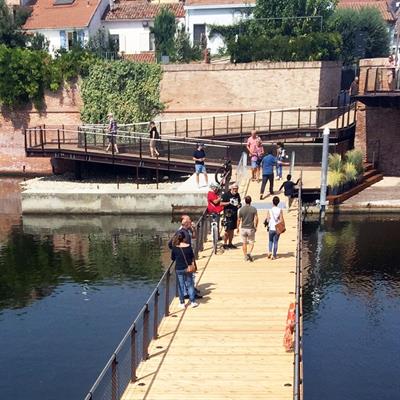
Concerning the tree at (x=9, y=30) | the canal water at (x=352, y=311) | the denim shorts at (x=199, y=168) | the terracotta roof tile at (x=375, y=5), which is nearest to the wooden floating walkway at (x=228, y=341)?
the canal water at (x=352, y=311)

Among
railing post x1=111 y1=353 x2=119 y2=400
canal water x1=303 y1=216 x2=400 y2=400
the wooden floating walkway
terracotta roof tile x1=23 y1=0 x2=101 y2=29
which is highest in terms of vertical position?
terracotta roof tile x1=23 y1=0 x2=101 y2=29

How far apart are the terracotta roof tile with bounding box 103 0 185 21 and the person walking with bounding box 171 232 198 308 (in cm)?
3777

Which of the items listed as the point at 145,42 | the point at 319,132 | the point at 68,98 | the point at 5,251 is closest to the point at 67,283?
the point at 5,251

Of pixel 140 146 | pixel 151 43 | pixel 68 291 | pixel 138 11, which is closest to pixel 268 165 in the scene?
pixel 68 291

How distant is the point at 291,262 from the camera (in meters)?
17.5

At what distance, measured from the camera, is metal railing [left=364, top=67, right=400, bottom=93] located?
30609mm

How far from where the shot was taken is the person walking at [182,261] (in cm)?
1380

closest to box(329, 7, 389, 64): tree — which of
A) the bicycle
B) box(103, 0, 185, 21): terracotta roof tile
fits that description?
box(103, 0, 185, 21): terracotta roof tile

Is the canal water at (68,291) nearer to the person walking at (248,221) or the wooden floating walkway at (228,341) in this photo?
the wooden floating walkway at (228,341)

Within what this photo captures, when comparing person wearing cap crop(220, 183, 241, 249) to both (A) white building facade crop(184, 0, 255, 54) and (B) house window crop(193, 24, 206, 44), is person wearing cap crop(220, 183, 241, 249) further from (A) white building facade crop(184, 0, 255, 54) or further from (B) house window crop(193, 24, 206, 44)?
(B) house window crop(193, 24, 206, 44)

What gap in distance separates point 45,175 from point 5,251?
15.3 metres

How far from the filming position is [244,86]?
127 ft

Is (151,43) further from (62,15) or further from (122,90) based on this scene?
(122,90)

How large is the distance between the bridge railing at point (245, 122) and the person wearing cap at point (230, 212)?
18204mm
